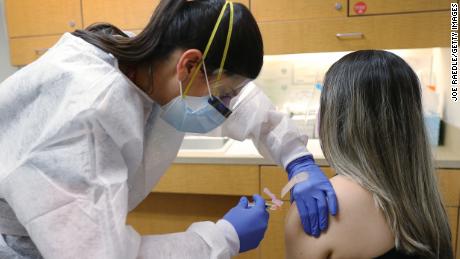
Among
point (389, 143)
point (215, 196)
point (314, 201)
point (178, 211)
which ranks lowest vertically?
point (178, 211)

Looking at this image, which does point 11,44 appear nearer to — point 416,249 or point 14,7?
point 14,7

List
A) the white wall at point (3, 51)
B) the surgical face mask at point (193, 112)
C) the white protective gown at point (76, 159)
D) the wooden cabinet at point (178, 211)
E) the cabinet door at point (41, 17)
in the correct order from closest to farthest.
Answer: the white protective gown at point (76, 159) < the surgical face mask at point (193, 112) < the wooden cabinet at point (178, 211) < the cabinet door at point (41, 17) < the white wall at point (3, 51)

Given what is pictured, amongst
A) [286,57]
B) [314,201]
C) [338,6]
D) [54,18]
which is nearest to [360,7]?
[338,6]

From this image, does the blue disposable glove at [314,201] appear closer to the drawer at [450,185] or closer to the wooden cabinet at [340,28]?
the drawer at [450,185]

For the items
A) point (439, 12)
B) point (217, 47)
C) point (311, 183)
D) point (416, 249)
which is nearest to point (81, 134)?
point (217, 47)

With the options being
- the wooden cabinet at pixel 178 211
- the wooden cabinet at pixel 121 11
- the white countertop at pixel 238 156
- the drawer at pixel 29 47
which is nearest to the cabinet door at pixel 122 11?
the wooden cabinet at pixel 121 11

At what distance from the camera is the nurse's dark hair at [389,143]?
85cm

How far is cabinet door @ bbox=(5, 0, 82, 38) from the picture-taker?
87.0 inches

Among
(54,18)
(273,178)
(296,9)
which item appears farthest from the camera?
(54,18)

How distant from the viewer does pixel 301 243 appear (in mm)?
907

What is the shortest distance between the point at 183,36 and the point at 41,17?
6.15 ft

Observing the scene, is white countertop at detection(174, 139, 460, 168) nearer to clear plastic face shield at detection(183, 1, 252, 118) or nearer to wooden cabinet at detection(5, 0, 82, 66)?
clear plastic face shield at detection(183, 1, 252, 118)

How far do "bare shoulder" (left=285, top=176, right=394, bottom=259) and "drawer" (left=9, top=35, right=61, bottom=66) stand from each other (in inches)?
82.1

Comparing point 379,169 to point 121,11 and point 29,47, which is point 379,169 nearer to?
point 121,11
